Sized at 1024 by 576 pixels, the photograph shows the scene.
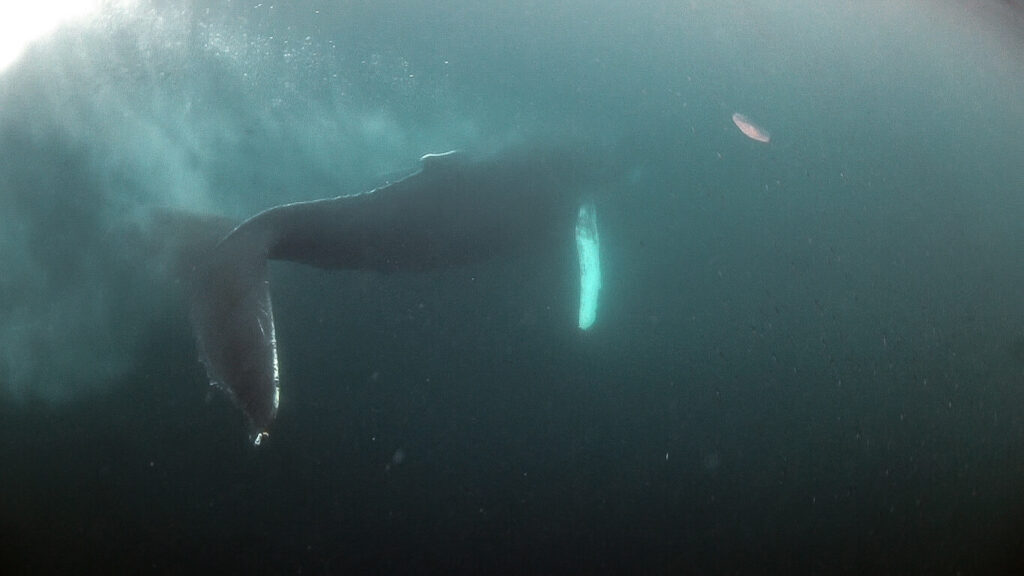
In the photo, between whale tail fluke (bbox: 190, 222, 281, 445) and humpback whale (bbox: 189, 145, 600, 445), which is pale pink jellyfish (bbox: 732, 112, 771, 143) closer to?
humpback whale (bbox: 189, 145, 600, 445)

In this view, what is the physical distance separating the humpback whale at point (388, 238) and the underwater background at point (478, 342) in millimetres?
55

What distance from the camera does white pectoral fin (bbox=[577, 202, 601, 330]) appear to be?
7.09 feet

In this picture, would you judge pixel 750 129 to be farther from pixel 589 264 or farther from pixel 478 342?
pixel 478 342

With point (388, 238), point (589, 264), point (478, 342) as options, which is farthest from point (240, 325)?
point (589, 264)

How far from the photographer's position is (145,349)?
1.86m

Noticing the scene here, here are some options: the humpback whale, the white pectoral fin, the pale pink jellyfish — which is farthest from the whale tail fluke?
the pale pink jellyfish

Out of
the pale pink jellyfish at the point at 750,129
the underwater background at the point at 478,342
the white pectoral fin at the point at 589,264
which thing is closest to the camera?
the underwater background at the point at 478,342

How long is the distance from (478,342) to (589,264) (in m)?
0.50

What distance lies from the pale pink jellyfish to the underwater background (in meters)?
0.05

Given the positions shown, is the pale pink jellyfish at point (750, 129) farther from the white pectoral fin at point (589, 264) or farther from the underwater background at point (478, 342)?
the white pectoral fin at point (589, 264)

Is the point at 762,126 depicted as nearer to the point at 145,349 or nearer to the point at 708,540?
the point at 708,540

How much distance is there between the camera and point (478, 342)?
2.01 metres

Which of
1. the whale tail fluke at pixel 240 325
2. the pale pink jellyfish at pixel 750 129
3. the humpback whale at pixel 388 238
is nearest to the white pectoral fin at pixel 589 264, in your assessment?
the humpback whale at pixel 388 238

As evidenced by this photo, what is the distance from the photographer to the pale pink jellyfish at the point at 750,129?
267 cm
